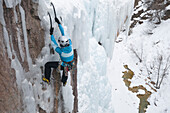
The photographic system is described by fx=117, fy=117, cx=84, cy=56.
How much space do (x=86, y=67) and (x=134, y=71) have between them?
23.0ft

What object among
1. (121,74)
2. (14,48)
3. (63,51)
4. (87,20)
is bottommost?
(121,74)

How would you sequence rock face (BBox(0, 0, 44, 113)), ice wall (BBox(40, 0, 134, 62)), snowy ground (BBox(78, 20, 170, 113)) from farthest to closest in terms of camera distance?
1. snowy ground (BBox(78, 20, 170, 113))
2. ice wall (BBox(40, 0, 134, 62))
3. rock face (BBox(0, 0, 44, 113))

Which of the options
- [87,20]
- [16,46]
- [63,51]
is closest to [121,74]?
[87,20]

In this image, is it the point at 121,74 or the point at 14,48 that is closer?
the point at 14,48

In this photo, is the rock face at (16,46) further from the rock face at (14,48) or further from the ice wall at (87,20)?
the ice wall at (87,20)

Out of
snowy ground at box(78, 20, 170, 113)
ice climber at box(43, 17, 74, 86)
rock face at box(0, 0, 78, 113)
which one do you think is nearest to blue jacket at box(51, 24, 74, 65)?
ice climber at box(43, 17, 74, 86)

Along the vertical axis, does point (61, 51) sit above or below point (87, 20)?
below

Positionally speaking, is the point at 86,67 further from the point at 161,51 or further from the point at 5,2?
the point at 161,51

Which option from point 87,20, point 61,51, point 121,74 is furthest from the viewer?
point 121,74

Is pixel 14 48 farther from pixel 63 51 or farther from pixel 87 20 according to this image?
pixel 87 20

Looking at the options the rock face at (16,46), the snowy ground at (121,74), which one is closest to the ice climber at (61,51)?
the rock face at (16,46)

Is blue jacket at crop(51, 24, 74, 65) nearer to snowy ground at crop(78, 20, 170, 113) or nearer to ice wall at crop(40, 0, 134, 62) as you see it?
ice wall at crop(40, 0, 134, 62)

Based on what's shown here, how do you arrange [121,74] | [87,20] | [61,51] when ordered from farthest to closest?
[121,74], [87,20], [61,51]

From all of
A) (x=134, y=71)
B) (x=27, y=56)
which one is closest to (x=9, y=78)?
(x=27, y=56)
